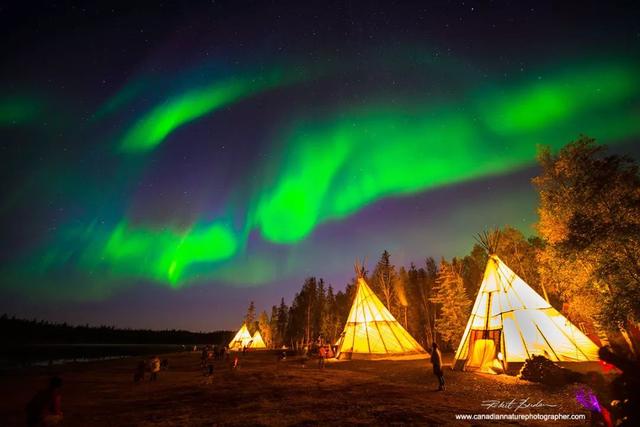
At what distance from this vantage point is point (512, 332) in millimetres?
15070

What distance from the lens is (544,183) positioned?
2094 cm

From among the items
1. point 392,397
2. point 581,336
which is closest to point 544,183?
point 581,336

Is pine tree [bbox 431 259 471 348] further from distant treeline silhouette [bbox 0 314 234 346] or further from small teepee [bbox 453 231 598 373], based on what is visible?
distant treeline silhouette [bbox 0 314 234 346]

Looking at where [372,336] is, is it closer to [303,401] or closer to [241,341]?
[303,401]

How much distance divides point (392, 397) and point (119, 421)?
8886 mm

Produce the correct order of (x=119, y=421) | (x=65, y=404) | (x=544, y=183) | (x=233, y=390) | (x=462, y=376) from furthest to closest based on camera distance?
(x=544, y=183), (x=462, y=376), (x=233, y=390), (x=65, y=404), (x=119, y=421)

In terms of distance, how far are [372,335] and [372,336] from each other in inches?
3.4

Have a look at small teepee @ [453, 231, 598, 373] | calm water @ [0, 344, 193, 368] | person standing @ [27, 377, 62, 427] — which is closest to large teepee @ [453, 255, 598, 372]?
small teepee @ [453, 231, 598, 373]

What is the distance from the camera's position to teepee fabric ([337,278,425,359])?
23.6 m

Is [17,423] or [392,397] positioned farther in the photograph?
[392,397]

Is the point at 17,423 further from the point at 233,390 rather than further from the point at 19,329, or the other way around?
the point at 19,329

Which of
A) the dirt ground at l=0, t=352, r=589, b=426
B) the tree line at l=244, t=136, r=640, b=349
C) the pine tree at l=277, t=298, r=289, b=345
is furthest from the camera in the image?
the pine tree at l=277, t=298, r=289, b=345

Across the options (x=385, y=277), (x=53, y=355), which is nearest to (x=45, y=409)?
(x=385, y=277)

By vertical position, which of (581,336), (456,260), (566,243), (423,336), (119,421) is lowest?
(423,336)
